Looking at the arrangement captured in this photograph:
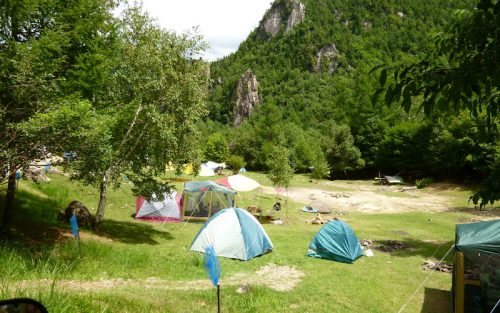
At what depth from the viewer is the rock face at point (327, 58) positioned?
13075 centimetres

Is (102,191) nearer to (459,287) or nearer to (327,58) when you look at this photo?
(459,287)

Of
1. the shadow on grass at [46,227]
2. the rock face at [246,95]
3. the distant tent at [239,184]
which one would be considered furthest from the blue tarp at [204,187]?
the rock face at [246,95]

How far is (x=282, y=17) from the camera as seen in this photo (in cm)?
17388

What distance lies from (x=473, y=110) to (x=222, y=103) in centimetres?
14414

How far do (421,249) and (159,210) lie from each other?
13216 millimetres

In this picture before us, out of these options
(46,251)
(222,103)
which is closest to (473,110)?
(46,251)

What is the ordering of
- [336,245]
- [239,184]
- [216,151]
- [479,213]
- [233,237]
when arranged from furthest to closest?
[216,151] < [479,213] < [239,184] < [233,237] < [336,245]

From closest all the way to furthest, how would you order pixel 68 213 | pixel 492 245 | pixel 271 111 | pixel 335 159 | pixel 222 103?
pixel 492 245 < pixel 68 213 < pixel 335 159 < pixel 271 111 < pixel 222 103

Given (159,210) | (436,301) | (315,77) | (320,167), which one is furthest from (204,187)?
(315,77)

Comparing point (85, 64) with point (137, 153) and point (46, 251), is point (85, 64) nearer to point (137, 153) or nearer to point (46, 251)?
point (137, 153)

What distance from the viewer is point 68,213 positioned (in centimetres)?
1550

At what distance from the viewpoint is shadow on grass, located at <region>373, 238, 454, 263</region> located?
47.1 ft

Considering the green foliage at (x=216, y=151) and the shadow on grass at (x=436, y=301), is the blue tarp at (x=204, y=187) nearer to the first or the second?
the shadow on grass at (x=436, y=301)

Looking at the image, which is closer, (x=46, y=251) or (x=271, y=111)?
(x=46, y=251)
